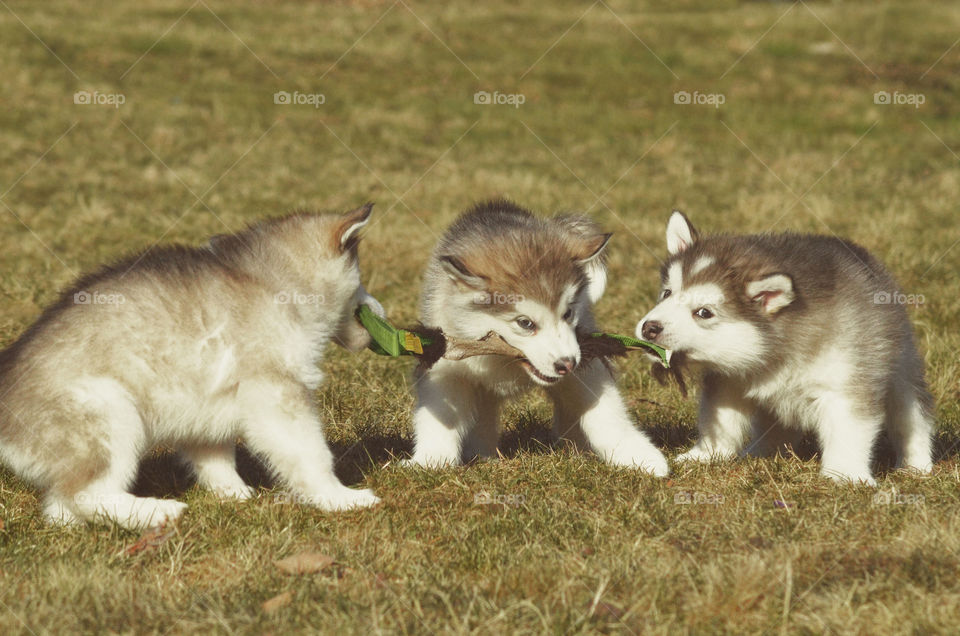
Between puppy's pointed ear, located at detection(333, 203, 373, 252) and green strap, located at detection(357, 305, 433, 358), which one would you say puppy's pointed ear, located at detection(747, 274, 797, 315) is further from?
puppy's pointed ear, located at detection(333, 203, 373, 252)

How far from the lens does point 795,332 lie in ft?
17.0

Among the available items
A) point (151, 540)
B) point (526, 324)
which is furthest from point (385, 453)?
point (151, 540)

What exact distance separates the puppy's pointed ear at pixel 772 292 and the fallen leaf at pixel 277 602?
2.79 m

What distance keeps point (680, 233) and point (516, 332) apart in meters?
1.31

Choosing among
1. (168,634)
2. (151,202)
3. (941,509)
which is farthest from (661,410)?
(151,202)

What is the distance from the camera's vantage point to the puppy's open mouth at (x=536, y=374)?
5.00m

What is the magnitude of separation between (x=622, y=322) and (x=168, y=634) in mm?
5111

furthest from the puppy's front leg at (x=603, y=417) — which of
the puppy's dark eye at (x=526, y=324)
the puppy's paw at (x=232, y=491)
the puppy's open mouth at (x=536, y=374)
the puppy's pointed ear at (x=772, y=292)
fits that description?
the puppy's paw at (x=232, y=491)

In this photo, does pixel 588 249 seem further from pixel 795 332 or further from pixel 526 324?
pixel 795 332

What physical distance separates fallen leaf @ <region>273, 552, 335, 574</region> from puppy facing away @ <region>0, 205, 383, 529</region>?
22.0 inches

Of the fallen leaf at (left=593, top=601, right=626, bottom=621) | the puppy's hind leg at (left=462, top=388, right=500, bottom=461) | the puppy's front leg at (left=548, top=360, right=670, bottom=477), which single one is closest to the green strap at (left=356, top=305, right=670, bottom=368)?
the puppy's front leg at (left=548, top=360, right=670, bottom=477)

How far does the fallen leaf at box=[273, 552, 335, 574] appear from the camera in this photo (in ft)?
13.4

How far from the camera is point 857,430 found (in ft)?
17.0

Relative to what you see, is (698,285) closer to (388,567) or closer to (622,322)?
(388,567)
